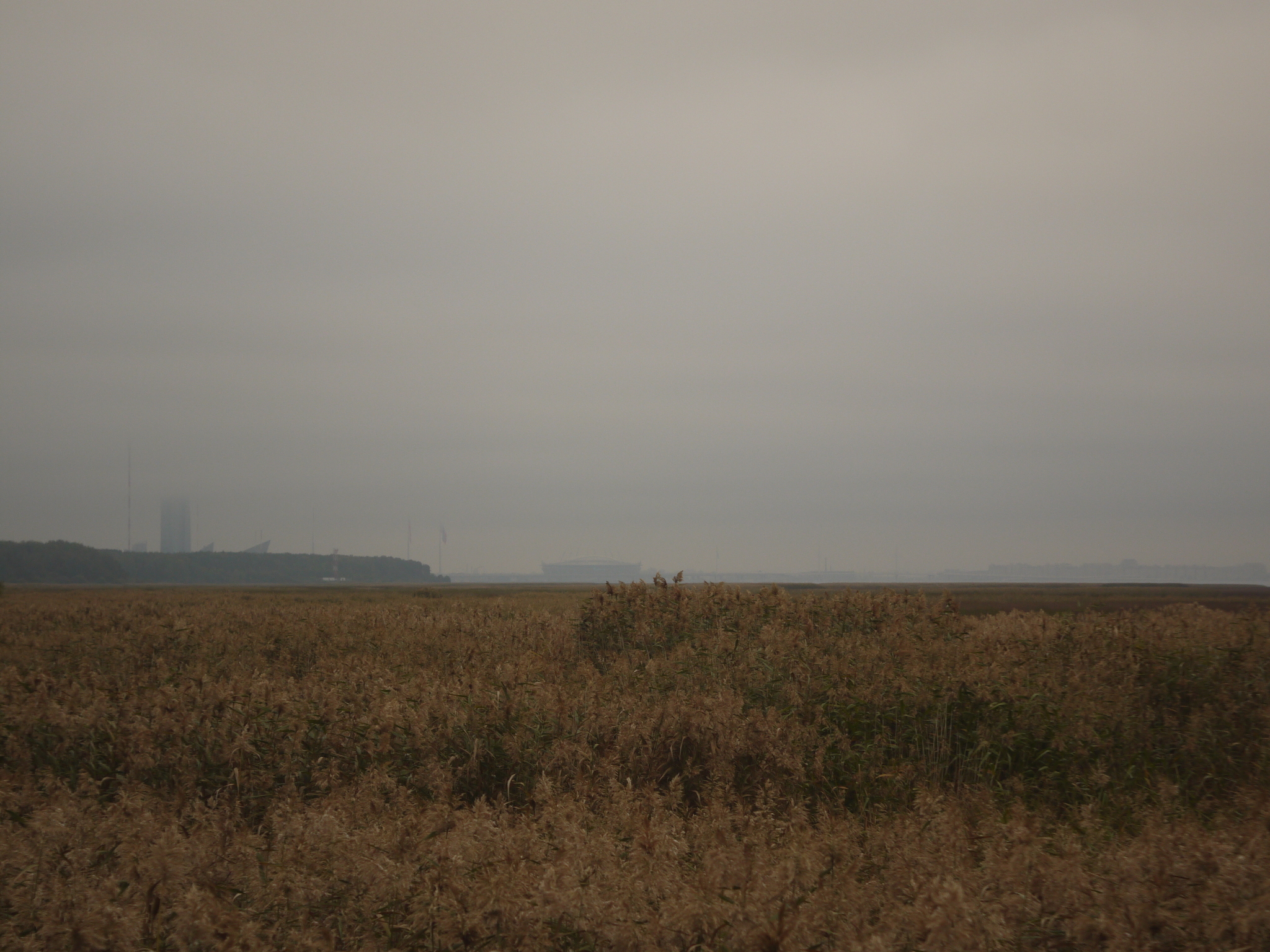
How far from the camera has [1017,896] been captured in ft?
12.4

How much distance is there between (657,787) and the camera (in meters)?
6.42

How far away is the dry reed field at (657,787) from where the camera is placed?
12.0ft

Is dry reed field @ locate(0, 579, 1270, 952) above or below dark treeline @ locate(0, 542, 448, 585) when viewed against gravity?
above

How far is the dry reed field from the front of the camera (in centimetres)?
366

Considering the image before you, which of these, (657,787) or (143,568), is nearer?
(657,787)

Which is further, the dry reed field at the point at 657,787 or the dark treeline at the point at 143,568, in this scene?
the dark treeline at the point at 143,568

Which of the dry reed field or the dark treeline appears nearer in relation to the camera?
the dry reed field

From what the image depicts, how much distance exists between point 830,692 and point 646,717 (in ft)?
7.26

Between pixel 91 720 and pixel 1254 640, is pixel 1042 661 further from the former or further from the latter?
pixel 91 720

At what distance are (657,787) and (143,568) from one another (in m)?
200

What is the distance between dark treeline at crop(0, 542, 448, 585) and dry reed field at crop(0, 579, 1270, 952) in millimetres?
133722

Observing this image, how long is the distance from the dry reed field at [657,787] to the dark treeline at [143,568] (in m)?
134

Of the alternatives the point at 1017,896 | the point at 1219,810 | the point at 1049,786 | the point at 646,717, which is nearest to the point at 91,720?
the point at 646,717

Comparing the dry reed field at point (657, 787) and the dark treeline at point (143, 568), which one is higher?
the dry reed field at point (657, 787)
